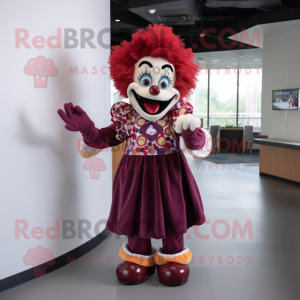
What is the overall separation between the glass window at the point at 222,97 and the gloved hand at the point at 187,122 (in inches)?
453

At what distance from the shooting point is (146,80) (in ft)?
6.67

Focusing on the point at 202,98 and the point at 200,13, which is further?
the point at 202,98

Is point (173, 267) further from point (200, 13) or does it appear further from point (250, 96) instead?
point (250, 96)

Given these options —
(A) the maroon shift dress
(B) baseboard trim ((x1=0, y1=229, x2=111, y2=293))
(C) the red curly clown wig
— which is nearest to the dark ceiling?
(C) the red curly clown wig

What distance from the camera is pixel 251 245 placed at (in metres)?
2.76

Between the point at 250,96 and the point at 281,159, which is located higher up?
the point at 250,96

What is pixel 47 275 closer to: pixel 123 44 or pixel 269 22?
pixel 123 44

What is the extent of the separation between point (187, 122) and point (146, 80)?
1.30 ft

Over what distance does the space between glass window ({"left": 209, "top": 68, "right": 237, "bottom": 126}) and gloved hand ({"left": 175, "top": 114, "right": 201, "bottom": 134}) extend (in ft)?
37.8

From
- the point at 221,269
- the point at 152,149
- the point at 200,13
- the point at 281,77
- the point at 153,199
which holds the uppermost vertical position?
the point at 200,13

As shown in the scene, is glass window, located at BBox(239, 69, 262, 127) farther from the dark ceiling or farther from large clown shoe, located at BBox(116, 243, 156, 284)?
large clown shoe, located at BBox(116, 243, 156, 284)

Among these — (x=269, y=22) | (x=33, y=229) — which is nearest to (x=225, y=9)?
(x=269, y=22)

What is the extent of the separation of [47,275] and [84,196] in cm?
60

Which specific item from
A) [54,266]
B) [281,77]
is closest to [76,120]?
[54,266]
